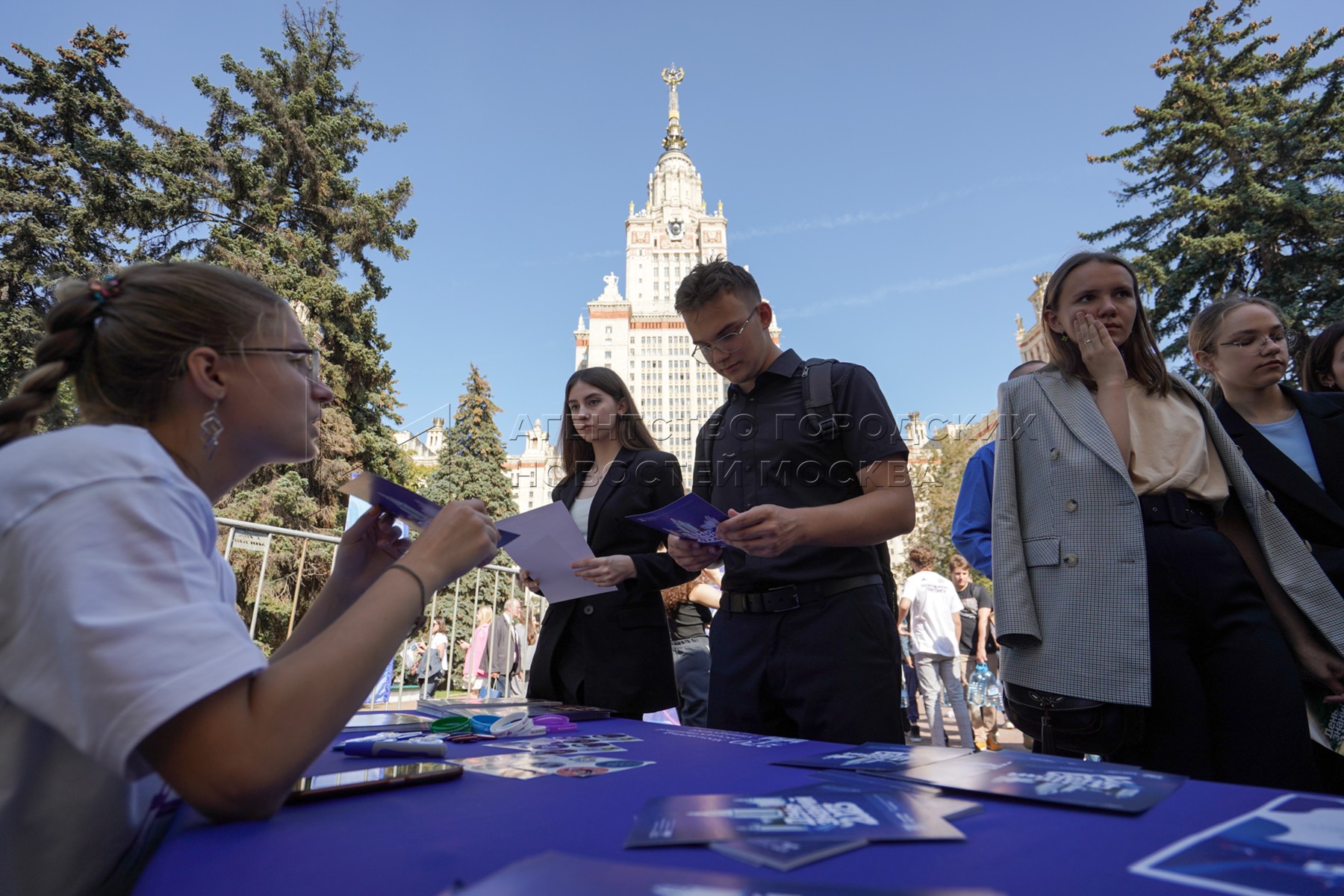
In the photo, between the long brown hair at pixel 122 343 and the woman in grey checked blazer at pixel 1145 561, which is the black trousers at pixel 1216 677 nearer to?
the woman in grey checked blazer at pixel 1145 561

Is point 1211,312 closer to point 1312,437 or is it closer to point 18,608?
point 1312,437

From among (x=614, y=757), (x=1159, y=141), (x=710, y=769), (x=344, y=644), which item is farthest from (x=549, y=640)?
(x=1159, y=141)

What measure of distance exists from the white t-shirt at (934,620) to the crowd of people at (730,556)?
4.17 m

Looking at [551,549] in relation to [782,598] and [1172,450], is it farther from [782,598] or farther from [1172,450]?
[1172,450]

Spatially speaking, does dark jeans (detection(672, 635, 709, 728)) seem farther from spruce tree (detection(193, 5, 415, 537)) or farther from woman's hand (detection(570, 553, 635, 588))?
spruce tree (detection(193, 5, 415, 537))

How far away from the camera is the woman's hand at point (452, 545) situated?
108cm

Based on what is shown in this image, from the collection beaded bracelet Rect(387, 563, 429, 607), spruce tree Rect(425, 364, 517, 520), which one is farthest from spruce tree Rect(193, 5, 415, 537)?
beaded bracelet Rect(387, 563, 429, 607)

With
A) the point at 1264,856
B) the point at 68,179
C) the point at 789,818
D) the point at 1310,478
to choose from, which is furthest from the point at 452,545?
the point at 68,179

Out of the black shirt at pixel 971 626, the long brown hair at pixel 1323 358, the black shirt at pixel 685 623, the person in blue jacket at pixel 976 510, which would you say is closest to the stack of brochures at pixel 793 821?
the person in blue jacket at pixel 976 510

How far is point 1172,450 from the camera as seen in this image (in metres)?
1.99

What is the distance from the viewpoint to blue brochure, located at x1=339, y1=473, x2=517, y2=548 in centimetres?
146

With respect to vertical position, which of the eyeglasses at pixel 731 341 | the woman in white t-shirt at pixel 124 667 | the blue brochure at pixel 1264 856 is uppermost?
the eyeglasses at pixel 731 341

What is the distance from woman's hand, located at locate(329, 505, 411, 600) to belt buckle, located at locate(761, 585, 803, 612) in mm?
1015

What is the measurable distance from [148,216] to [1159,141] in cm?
2135
